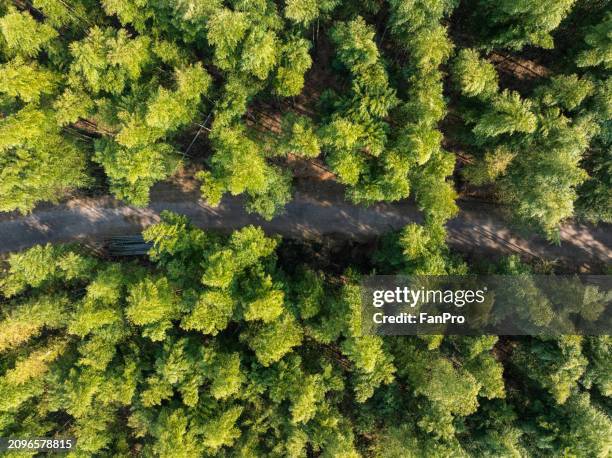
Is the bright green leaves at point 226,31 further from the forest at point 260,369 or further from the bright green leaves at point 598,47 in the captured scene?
the bright green leaves at point 598,47

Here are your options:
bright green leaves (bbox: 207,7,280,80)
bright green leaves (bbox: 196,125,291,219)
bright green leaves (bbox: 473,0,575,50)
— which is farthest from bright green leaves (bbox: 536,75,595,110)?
bright green leaves (bbox: 196,125,291,219)

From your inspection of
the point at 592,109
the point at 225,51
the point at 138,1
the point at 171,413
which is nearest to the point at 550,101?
the point at 592,109

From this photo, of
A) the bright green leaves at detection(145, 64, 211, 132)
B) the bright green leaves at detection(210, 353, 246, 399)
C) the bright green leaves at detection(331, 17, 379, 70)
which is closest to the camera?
the bright green leaves at detection(331, 17, 379, 70)

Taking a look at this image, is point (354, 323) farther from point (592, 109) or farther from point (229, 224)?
point (592, 109)

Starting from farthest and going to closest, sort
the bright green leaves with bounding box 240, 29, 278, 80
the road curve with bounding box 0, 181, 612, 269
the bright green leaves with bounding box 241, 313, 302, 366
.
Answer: the road curve with bounding box 0, 181, 612, 269 → the bright green leaves with bounding box 241, 313, 302, 366 → the bright green leaves with bounding box 240, 29, 278, 80

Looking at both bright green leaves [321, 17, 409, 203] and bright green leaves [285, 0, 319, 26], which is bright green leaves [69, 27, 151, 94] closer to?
bright green leaves [285, 0, 319, 26]

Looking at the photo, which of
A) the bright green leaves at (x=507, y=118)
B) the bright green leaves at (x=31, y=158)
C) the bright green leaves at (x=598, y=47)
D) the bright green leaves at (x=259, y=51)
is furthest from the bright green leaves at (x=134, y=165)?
the bright green leaves at (x=598, y=47)

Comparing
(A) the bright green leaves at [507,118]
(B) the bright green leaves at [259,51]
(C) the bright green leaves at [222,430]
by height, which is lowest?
(C) the bright green leaves at [222,430]
